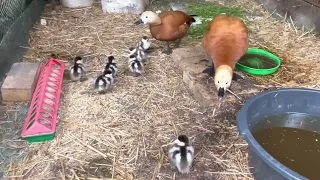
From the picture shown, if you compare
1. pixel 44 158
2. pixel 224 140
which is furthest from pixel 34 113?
pixel 224 140

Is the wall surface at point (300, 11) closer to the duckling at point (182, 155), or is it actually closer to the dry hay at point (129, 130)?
the dry hay at point (129, 130)

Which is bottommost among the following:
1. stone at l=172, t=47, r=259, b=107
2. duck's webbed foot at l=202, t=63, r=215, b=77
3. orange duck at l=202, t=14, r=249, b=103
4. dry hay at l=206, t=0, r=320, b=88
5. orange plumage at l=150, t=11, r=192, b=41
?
dry hay at l=206, t=0, r=320, b=88

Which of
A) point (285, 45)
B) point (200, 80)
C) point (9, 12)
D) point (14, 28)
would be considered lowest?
point (285, 45)

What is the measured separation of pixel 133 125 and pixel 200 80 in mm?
735

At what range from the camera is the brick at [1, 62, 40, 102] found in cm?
288

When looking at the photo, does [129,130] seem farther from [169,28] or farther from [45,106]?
[169,28]

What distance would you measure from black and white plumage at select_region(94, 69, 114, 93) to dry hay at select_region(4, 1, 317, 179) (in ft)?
0.25

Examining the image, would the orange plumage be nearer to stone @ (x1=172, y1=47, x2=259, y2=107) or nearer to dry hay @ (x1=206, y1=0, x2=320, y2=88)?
stone @ (x1=172, y1=47, x2=259, y2=107)

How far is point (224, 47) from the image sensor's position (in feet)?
9.20

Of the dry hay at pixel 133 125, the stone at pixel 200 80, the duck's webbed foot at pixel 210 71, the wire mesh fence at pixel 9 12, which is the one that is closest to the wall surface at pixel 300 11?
the dry hay at pixel 133 125

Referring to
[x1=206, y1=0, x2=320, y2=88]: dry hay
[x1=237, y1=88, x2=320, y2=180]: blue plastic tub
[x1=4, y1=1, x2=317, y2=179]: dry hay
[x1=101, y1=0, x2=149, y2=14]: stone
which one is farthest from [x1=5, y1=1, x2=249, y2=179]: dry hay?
[x1=101, y1=0, x2=149, y2=14]: stone

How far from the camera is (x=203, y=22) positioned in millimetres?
4352

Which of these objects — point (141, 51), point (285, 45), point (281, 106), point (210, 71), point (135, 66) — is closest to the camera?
point (281, 106)

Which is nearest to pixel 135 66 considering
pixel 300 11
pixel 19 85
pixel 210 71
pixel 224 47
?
pixel 210 71
